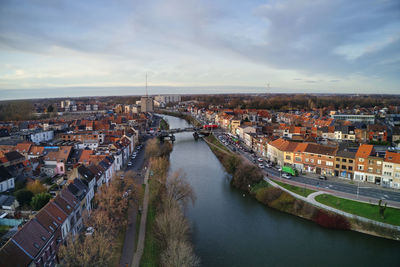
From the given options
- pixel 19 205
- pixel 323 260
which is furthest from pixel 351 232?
pixel 19 205

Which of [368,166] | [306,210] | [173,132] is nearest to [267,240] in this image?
[306,210]

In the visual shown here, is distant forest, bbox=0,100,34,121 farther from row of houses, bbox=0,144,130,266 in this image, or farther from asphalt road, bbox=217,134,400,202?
asphalt road, bbox=217,134,400,202

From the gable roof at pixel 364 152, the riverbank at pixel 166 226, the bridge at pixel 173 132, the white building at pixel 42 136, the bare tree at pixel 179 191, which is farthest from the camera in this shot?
the bridge at pixel 173 132

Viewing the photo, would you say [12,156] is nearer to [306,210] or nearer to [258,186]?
[258,186]

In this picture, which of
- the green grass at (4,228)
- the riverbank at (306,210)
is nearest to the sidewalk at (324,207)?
the riverbank at (306,210)

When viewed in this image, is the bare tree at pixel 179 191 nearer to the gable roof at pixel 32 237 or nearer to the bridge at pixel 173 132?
the gable roof at pixel 32 237
